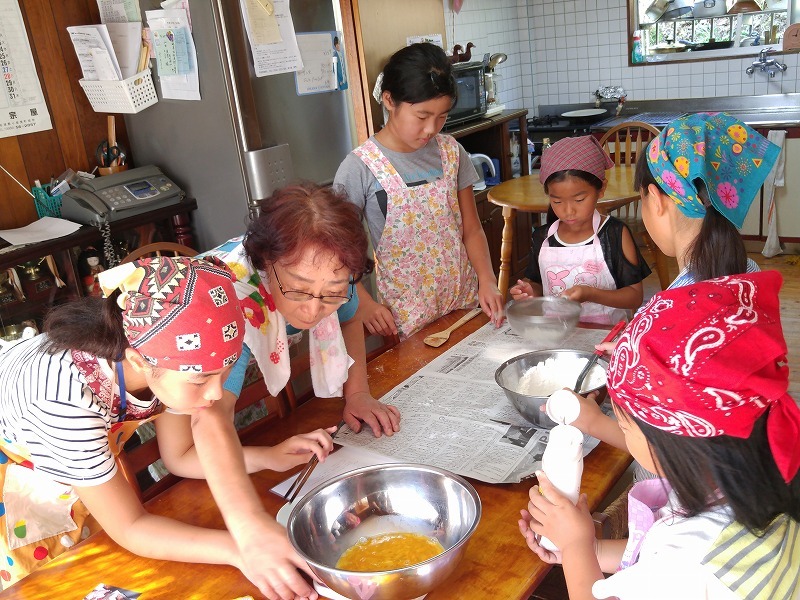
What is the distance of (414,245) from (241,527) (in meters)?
1.22

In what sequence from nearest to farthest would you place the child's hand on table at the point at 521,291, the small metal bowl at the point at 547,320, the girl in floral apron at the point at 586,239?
the small metal bowl at the point at 547,320 < the child's hand on table at the point at 521,291 < the girl in floral apron at the point at 586,239

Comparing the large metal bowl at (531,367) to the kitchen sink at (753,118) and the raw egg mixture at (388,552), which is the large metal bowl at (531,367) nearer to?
the raw egg mixture at (388,552)

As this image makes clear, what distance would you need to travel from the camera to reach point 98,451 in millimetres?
1035

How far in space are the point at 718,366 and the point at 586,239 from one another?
1347mm

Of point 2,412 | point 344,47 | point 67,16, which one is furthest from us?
point 344,47

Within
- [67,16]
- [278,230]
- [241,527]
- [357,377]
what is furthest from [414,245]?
[67,16]

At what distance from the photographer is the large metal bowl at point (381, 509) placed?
106 centimetres

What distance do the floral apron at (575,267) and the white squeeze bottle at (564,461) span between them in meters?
1.08

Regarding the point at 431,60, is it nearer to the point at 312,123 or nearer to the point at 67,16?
the point at 312,123

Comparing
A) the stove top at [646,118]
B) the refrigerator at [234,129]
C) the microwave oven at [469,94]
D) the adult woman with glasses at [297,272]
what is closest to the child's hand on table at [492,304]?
the adult woman with glasses at [297,272]

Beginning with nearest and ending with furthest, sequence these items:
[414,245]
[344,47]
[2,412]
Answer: [2,412]
[414,245]
[344,47]

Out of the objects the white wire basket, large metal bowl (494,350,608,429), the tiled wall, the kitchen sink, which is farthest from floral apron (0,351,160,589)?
the kitchen sink

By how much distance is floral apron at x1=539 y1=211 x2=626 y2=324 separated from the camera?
208 cm

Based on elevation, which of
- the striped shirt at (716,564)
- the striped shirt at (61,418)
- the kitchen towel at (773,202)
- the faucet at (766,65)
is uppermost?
the faucet at (766,65)
